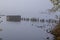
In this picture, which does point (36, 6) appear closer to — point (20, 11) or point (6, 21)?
point (20, 11)

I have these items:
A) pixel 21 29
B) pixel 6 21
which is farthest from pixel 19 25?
pixel 6 21

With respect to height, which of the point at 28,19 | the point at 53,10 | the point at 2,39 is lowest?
the point at 2,39

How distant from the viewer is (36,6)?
1478 mm

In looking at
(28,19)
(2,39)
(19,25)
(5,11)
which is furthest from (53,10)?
(2,39)

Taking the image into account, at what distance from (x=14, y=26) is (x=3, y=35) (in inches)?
6.9

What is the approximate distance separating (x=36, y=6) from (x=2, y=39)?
22.7 inches

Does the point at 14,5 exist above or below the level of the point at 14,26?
above

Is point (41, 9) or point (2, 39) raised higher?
point (41, 9)

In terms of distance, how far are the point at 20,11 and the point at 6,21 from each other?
8.3 inches

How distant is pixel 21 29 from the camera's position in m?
1.49

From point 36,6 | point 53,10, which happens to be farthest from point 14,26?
point 53,10

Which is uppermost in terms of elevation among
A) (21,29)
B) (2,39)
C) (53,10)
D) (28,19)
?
(53,10)

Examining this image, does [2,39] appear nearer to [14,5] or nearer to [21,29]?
[21,29]

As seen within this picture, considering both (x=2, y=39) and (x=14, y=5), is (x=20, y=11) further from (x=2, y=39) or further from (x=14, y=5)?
A: (x=2, y=39)
